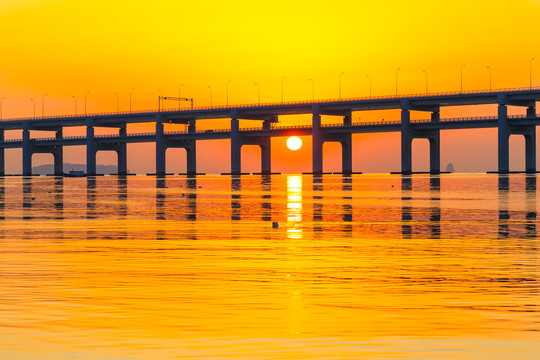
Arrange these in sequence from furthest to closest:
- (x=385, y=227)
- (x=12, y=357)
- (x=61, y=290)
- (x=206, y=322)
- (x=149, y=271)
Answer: (x=385, y=227) < (x=149, y=271) < (x=61, y=290) < (x=206, y=322) < (x=12, y=357)

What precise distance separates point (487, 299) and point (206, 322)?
473 centimetres

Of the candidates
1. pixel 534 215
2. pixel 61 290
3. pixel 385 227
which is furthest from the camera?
pixel 534 215

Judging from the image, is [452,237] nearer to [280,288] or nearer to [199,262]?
[199,262]

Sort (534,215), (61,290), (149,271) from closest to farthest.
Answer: (61,290)
(149,271)
(534,215)

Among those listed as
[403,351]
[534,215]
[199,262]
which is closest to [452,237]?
[199,262]

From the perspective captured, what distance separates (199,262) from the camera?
67.1 ft

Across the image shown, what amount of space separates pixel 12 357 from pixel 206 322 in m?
3.01

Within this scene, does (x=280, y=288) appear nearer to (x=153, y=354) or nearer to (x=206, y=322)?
(x=206, y=322)

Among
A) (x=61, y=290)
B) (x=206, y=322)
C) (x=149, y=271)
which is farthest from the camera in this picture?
(x=149, y=271)

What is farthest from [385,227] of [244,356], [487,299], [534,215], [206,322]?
[244,356]

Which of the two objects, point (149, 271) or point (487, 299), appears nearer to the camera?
point (487, 299)

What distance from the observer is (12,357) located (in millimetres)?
10125

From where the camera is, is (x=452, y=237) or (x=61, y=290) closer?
(x=61, y=290)

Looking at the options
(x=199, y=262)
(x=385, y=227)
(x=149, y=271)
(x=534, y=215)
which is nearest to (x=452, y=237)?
(x=385, y=227)
